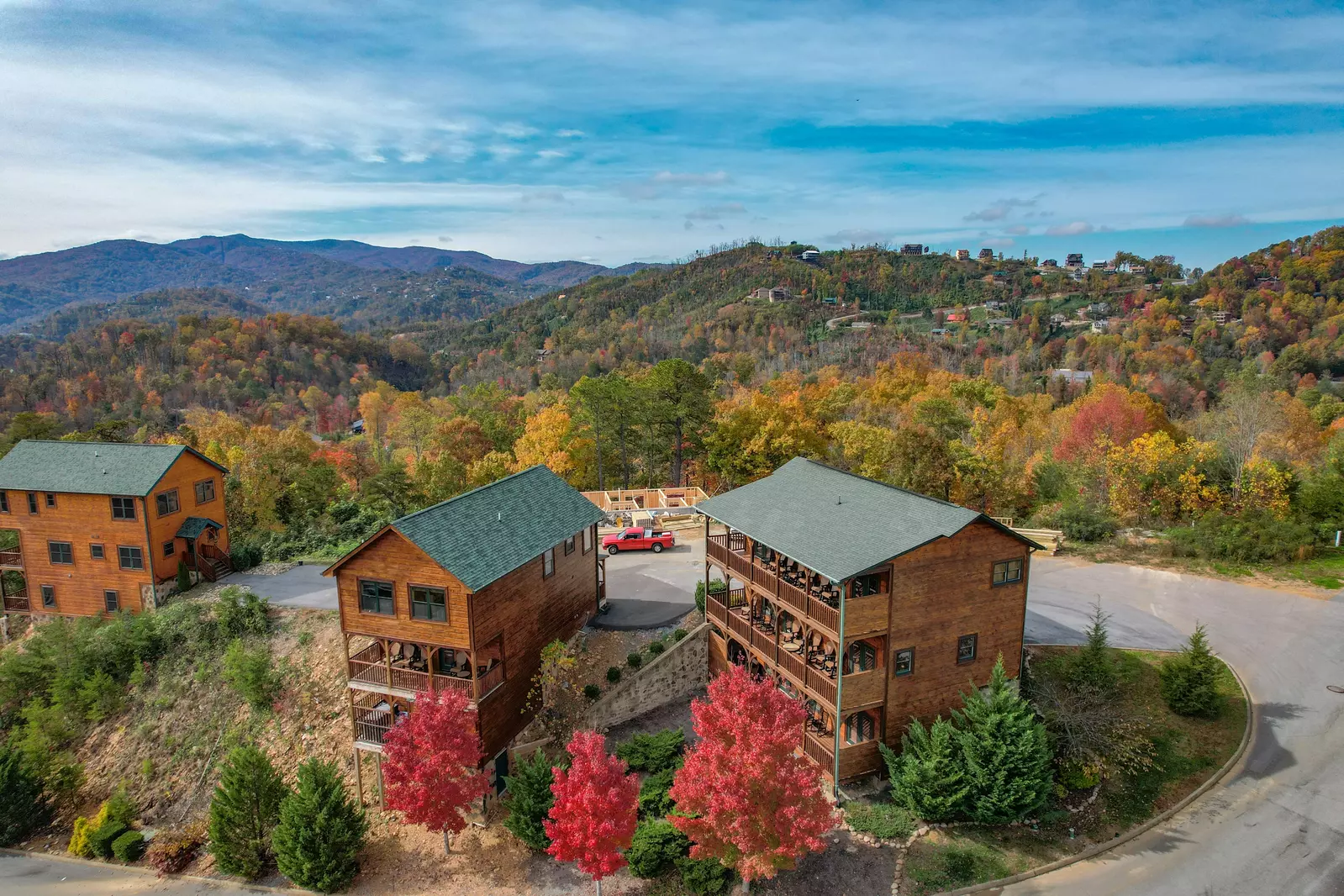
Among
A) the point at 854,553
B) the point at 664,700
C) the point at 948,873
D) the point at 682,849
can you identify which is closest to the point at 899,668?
the point at 854,553

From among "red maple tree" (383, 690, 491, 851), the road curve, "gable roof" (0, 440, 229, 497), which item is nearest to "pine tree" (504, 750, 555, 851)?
"red maple tree" (383, 690, 491, 851)

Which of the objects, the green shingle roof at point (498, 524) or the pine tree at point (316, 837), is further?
the green shingle roof at point (498, 524)

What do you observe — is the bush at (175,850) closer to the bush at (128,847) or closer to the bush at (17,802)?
the bush at (128,847)

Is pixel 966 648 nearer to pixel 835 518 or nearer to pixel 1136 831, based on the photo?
pixel 835 518

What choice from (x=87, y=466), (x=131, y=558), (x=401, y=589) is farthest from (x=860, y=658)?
(x=87, y=466)

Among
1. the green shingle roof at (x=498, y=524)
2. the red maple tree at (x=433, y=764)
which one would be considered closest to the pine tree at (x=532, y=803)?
the red maple tree at (x=433, y=764)

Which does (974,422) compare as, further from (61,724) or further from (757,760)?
(61,724)
